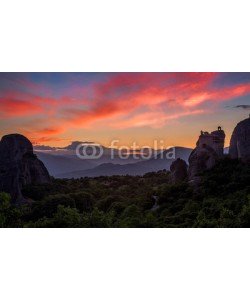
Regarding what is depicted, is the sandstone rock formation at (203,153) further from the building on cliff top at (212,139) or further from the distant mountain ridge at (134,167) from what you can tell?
the distant mountain ridge at (134,167)

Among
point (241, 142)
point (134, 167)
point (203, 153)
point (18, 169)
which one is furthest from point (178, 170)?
point (18, 169)

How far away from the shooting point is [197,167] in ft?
35.5

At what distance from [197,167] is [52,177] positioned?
342cm

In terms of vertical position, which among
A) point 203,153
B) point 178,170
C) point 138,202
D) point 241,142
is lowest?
point 138,202

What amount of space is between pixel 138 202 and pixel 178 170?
1.20 metres

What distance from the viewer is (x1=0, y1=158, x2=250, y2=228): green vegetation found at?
10.1 meters

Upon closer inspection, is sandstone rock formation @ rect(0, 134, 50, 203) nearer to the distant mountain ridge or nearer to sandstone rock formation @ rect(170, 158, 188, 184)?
the distant mountain ridge

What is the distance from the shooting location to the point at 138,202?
10.7 meters

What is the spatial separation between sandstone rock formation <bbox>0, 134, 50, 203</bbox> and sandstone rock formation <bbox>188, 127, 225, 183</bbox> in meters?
3.48

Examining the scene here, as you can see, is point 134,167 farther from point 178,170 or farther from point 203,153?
point 203,153

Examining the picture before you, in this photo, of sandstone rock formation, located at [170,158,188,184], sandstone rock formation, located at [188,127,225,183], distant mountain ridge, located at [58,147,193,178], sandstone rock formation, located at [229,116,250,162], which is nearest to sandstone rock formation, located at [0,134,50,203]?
distant mountain ridge, located at [58,147,193,178]

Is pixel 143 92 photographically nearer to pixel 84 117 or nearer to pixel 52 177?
pixel 84 117
